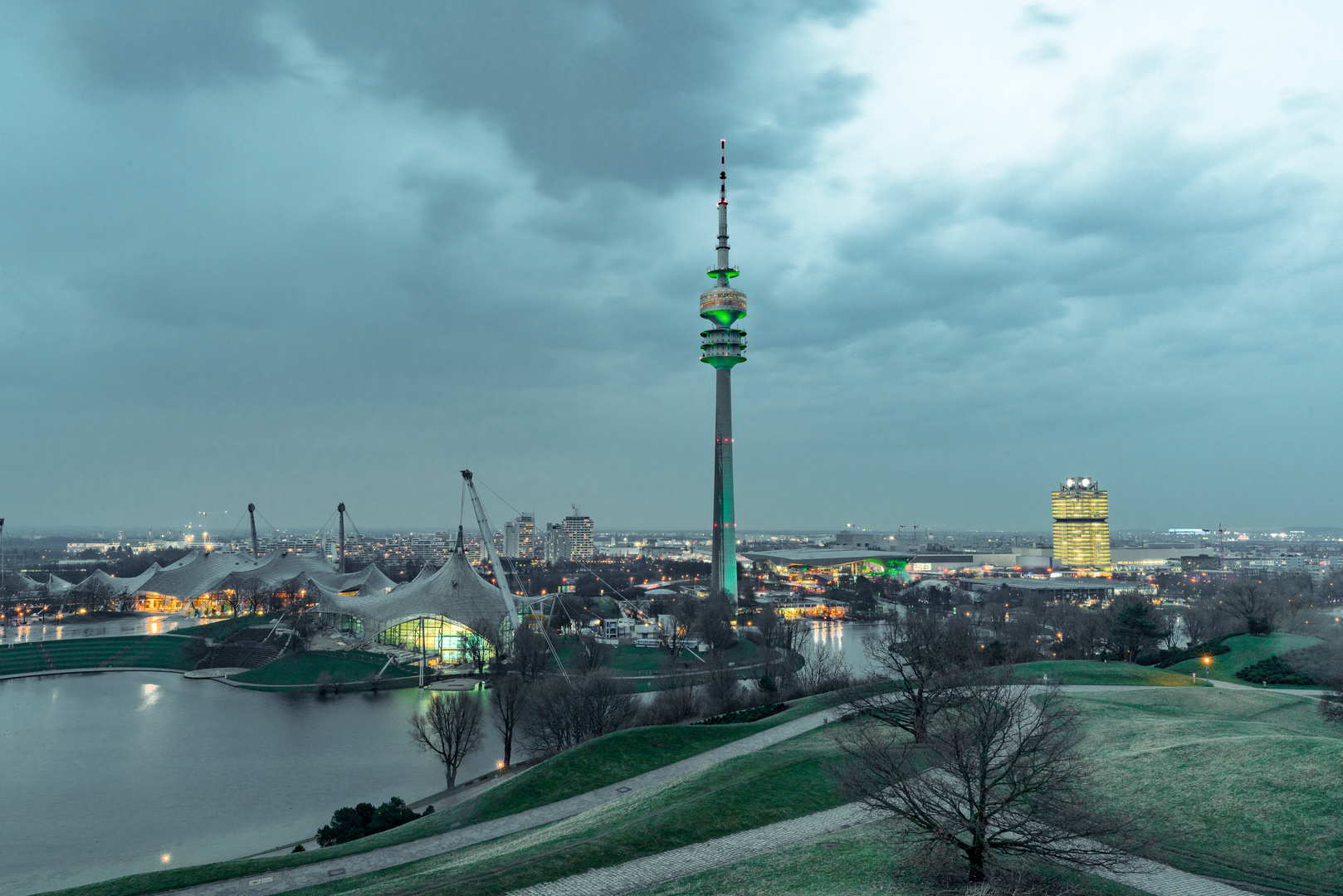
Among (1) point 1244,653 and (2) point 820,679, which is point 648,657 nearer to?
(2) point 820,679

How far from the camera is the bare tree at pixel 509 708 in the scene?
106 feet

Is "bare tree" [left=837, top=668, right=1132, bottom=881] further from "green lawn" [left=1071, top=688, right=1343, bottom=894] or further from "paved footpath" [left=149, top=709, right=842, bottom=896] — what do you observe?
"paved footpath" [left=149, top=709, right=842, bottom=896]

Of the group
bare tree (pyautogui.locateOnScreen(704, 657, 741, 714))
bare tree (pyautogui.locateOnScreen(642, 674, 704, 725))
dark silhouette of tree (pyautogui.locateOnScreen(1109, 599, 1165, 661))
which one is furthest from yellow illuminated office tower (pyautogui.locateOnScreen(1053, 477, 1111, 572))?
bare tree (pyautogui.locateOnScreen(642, 674, 704, 725))

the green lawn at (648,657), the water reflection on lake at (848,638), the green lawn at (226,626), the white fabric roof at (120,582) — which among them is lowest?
the water reflection on lake at (848,638)

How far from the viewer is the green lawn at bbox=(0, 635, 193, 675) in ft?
177

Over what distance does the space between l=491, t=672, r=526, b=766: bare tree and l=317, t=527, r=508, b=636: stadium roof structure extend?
75.5 feet

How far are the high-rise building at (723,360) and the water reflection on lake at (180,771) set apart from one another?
194 feet

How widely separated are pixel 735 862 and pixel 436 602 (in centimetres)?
5338

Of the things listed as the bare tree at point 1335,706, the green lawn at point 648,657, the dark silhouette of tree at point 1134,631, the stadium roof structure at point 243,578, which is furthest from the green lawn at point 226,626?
the bare tree at point 1335,706

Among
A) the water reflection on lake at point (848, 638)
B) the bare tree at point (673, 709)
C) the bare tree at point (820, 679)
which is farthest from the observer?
the water reflection on lake at point (848, 638)

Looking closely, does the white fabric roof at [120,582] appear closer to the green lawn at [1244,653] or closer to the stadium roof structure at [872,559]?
the green lawn at [1244,653]

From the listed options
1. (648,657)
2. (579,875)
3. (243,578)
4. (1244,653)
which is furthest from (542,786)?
(243,578)

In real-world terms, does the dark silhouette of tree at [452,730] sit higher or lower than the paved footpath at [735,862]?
lower

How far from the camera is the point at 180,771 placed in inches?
1203
